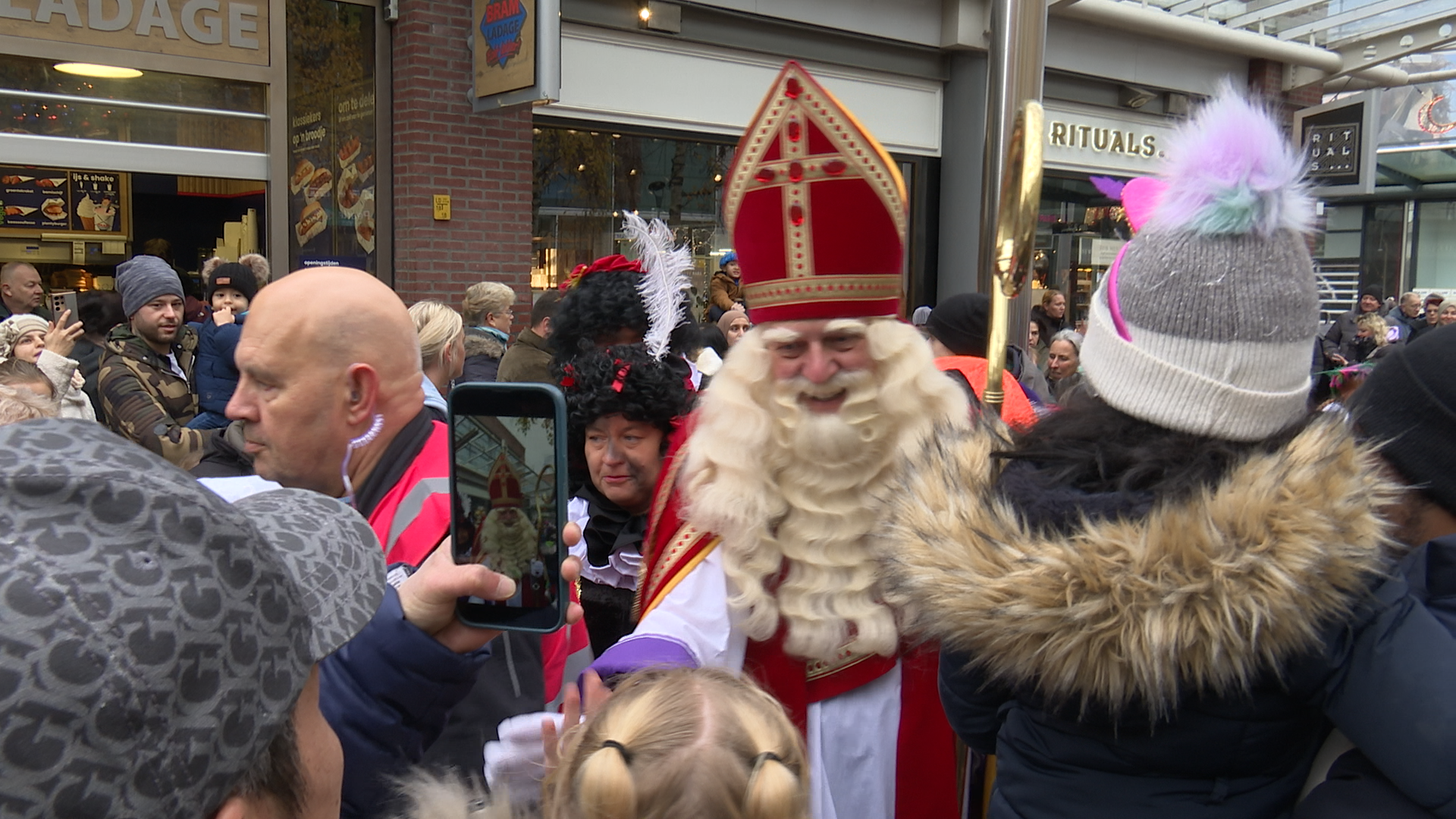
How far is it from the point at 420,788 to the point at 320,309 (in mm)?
1126

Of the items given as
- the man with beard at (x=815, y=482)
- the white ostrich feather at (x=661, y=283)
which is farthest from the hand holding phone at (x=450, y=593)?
the white ostrich feather at (x=661, y=283)

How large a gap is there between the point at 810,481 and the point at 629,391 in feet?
2.88

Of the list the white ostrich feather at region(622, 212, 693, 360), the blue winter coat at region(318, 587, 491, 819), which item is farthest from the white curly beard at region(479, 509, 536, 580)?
the white ostrich feather at region(622, 212, 693, 360)

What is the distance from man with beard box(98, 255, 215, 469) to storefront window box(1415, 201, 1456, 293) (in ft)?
85.5

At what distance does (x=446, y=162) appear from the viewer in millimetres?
7848

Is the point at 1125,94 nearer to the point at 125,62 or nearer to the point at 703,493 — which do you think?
the point at 125,62

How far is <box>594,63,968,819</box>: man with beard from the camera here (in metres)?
2.14

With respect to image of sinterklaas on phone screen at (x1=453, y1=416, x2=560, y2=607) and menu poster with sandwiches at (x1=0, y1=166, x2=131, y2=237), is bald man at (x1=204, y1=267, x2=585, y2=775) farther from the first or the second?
menu poster with sandwiches at (x1=0, y1=166, x2=131, y2=237)

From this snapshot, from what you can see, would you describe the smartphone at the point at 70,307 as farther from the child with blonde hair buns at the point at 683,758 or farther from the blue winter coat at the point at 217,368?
the child with blonde hair buns at the point at 683,758

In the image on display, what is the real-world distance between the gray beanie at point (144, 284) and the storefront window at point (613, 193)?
150 inches

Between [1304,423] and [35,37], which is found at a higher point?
[35,37]

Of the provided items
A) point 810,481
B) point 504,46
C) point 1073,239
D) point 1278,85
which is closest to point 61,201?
point 504,46

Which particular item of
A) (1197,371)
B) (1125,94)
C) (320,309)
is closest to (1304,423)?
(1197,371)

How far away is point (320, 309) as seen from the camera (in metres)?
2.02
